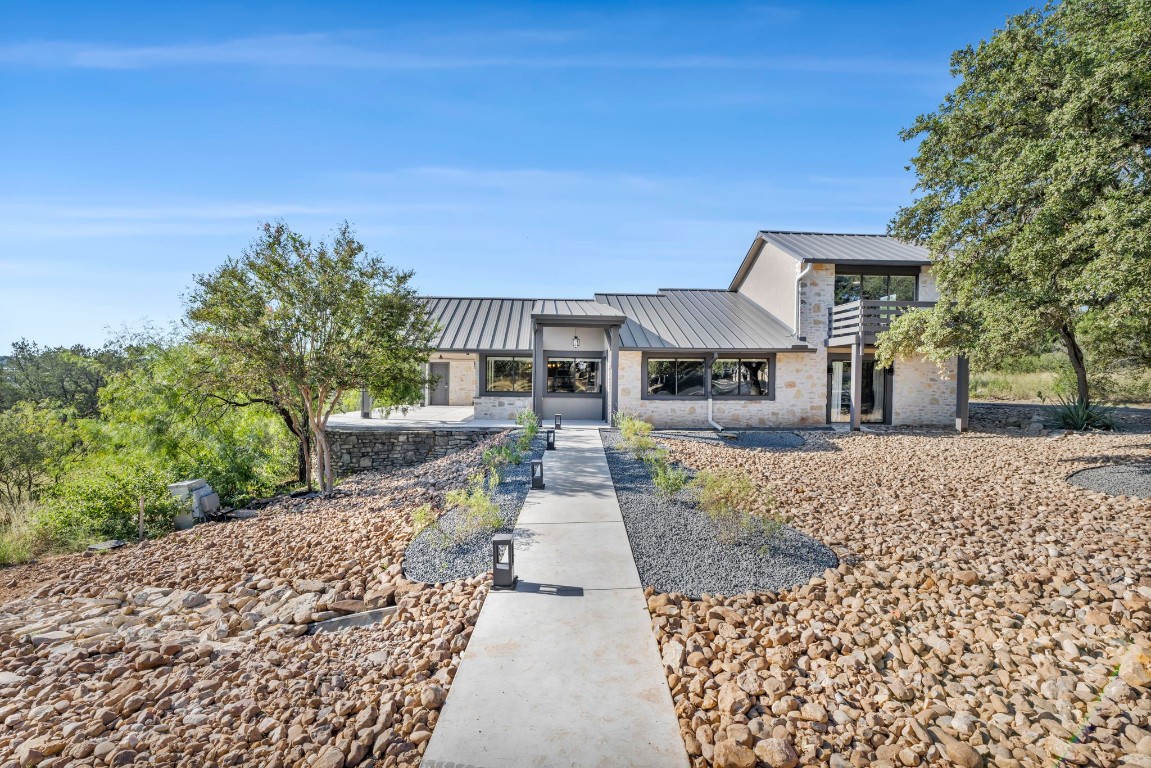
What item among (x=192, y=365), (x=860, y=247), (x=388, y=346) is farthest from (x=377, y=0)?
(x=860, y=247)

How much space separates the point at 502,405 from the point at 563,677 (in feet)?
43.2

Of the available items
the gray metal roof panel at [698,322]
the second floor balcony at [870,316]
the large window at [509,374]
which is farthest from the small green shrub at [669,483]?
the second floor balcony at [870,316]

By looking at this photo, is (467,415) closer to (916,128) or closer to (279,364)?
(279,364)

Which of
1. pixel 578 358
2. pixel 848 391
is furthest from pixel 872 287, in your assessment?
pixel 578 358

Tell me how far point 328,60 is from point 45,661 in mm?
9262

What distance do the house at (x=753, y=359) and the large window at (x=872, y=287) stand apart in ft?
0.10

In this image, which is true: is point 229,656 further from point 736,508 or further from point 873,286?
point 873,286

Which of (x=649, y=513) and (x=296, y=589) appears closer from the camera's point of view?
(x=296, y=589)

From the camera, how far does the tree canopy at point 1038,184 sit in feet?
24.6

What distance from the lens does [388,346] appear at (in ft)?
30.7

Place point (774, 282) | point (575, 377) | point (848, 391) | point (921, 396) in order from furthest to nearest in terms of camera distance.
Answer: point (774, 282)
point (848, 391)
point (575, 377)
point (921, 396)

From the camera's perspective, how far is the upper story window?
15.7 metres

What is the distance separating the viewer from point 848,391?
1667 centimetres

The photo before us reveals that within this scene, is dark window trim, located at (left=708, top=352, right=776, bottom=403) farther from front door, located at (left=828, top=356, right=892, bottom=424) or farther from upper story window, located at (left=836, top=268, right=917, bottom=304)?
upper story window, located at (left=836, top=268, right=917, bottom=304)
